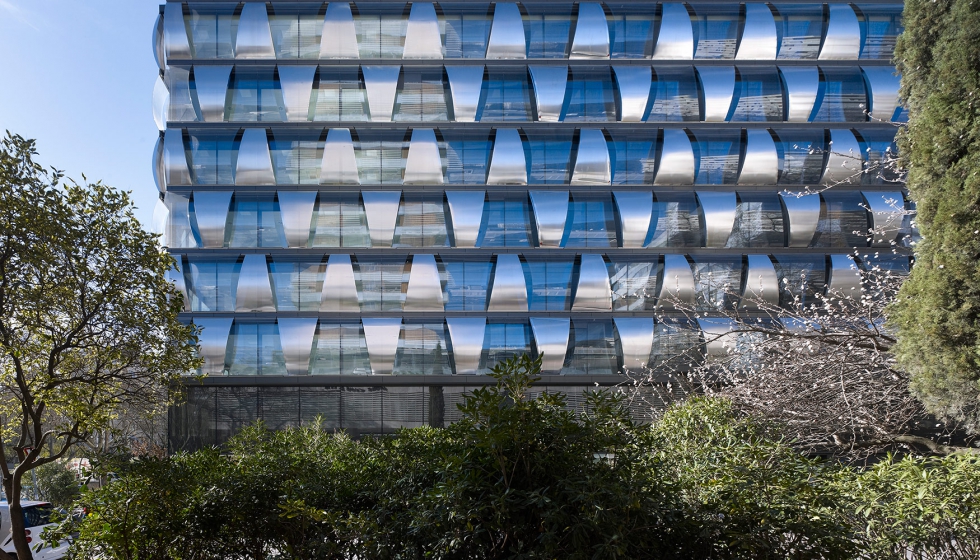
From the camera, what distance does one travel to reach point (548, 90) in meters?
25.8

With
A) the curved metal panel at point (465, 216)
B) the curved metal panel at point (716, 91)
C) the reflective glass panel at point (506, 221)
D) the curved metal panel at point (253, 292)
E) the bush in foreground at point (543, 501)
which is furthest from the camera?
the curved metal panel at point (716, 91)

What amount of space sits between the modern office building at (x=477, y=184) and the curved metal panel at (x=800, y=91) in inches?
3.5

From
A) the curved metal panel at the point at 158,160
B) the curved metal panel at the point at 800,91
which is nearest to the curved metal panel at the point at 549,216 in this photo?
the curved metal panel at the point at 800,91

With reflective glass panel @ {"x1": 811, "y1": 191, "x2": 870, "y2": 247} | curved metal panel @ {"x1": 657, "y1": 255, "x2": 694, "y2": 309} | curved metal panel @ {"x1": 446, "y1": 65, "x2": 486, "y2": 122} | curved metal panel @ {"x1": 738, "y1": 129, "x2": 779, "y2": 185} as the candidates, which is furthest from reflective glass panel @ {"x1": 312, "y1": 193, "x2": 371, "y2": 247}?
reflective glass panel @ {"x1": 811, "y1": 191, "x2": 870, "y2": 247}

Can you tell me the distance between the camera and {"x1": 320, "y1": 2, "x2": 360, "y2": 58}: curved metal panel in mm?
25781

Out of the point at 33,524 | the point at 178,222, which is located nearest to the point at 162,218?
the point at 178,222

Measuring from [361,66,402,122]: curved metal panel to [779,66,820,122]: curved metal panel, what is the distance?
606 inches

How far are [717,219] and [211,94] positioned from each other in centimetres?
2011

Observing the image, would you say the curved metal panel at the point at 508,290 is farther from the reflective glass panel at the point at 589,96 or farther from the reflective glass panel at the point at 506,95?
the reflective glass panel at the point at 589,96

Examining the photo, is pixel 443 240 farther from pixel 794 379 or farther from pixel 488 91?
pixel 794 379

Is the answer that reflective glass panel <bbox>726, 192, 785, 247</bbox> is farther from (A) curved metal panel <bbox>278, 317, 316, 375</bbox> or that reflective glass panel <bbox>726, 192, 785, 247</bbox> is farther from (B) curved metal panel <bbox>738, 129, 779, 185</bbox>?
(A) curved metal panel <bbox>278, 317, 316, 375</bbox>

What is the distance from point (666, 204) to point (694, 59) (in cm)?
590

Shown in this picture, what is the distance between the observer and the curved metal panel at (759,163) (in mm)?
25953

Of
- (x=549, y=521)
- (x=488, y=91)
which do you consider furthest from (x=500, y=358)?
(x=549, y=521)
